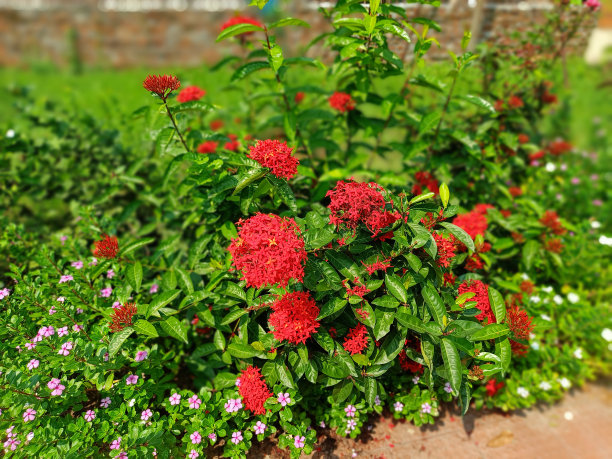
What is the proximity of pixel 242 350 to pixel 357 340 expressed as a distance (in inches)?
22.6

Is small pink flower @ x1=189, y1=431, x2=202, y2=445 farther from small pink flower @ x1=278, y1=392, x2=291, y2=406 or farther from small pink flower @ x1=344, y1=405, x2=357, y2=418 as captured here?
A: small pink flower @ x1=344, y1=405, x2=357, y2=418

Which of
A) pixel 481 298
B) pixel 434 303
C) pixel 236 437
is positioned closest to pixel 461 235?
pixel 434 303

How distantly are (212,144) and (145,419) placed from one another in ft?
5.36

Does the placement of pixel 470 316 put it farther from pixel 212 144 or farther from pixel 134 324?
pixel 212 144

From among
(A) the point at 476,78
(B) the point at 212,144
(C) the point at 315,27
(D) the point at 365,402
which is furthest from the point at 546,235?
(C) the point at 315,27

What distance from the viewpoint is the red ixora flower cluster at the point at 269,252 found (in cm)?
141

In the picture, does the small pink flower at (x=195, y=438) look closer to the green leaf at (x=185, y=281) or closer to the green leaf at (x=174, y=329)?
the green leaf at (x=174, y=329)

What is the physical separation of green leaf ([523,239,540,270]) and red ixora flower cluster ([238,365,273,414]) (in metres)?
1.91

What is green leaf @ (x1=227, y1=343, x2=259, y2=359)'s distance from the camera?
1.76m

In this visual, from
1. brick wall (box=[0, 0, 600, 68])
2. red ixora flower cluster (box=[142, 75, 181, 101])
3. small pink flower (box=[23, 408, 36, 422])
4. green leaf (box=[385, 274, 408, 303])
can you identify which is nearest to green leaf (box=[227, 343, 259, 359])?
green leaf (box=[385, 274, 408, 303])

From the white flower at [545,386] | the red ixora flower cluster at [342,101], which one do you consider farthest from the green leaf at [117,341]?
the white flower at [545,386]

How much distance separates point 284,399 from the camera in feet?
5.76

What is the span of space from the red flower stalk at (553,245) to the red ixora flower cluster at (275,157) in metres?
1.98

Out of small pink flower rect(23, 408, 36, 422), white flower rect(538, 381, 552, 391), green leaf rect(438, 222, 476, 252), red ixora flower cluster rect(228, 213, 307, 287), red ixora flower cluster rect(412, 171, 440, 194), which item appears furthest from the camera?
red ixora flower cluster rect(412, 171, 440, 194)
